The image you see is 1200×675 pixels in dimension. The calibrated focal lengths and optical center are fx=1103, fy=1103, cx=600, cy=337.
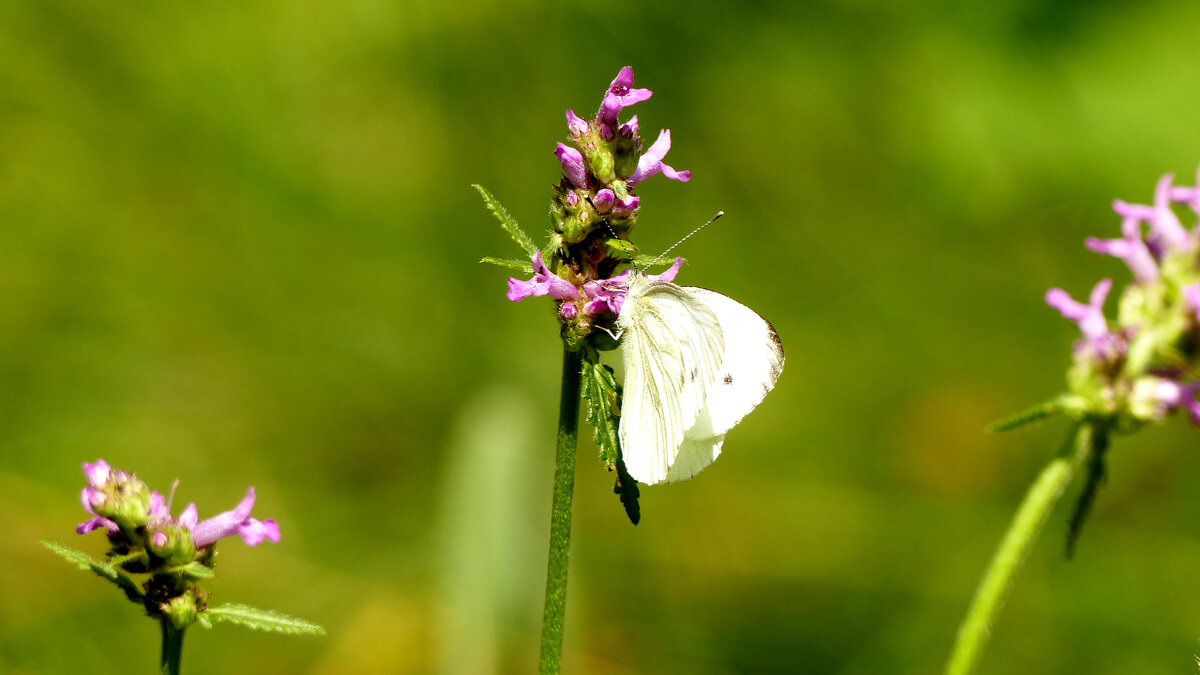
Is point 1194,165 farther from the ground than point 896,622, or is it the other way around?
point 1194,165

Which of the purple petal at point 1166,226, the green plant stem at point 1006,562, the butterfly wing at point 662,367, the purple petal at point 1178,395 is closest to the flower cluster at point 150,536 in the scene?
the butterfly wing at point 662,367

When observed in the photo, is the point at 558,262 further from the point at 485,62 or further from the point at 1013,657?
the point at 485,62

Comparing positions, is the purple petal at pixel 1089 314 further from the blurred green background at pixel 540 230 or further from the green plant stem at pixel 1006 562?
the blurred green background at pixel 540 230

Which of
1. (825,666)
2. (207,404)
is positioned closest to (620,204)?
(825,666)

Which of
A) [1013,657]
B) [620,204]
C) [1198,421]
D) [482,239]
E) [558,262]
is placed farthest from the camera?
[482,239]

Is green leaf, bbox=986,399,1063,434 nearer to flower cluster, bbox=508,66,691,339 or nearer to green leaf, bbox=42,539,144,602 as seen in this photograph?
flower cluster, bbox=508,66,691,339

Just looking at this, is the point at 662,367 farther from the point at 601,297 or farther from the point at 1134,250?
the point at 1134,250
